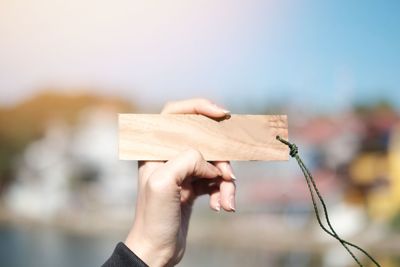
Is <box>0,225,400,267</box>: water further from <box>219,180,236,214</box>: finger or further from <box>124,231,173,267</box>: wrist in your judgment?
<box>124,231,173,267</box>: wrist

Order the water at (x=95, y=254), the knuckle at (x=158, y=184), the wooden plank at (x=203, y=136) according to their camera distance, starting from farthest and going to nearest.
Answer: the water at (x=95, y=254) < the wooden plank at (x=203, y=136) < the knuckle at (x=158, y=184)

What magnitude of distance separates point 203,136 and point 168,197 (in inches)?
5.8

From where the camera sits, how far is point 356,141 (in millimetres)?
23141

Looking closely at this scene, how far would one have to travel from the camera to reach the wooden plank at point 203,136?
101 centimetres

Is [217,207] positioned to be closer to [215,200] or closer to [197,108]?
[215,200]

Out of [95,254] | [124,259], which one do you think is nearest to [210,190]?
[124,259]

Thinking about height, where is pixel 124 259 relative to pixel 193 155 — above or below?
below

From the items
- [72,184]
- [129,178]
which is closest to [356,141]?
[129,178]

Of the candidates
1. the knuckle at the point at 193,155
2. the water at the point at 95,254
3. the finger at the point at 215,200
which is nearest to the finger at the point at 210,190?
the finger at the point at 215,200

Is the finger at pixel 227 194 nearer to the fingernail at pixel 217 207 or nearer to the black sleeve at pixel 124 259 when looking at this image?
the fingernail at pixel 217 207

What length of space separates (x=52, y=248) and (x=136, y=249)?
21.8 metres

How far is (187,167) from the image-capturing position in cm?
94

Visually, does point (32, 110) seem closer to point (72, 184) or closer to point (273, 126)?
point (72, 184)

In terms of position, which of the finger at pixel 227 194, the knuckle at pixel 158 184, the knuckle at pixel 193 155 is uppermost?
the knuckle at pixel 193 155
